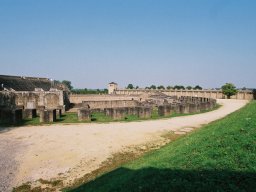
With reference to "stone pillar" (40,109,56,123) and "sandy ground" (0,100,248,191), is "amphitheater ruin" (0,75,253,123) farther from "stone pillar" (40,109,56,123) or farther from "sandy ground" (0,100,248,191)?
"sandy ground" (0,100,248,191)

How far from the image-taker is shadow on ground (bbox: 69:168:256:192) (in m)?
5.68

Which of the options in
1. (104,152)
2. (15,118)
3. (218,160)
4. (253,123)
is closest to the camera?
(218,160)

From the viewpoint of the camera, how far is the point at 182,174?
6480mm

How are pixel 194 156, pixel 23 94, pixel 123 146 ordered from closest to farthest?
1. pixel 194 156
2. pixel 123 146
3. pixel 23 94

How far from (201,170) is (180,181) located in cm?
79

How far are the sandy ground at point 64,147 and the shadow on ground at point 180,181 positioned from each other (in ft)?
7.42

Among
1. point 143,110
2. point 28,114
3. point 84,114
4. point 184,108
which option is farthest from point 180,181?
point 28,114

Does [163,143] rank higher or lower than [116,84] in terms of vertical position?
lower

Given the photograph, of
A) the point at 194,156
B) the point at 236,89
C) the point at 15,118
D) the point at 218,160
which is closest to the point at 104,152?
the point at 194,156

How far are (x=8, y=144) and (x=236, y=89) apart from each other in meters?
47.6

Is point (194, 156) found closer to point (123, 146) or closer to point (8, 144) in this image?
point (123, 146)

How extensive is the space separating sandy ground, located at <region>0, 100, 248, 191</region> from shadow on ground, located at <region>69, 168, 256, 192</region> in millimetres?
2262

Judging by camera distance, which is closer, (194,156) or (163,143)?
(194,156)

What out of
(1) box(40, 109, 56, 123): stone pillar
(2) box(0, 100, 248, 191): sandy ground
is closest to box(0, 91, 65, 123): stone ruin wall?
(1) box(40, 109, 56, 123): stone pillar
